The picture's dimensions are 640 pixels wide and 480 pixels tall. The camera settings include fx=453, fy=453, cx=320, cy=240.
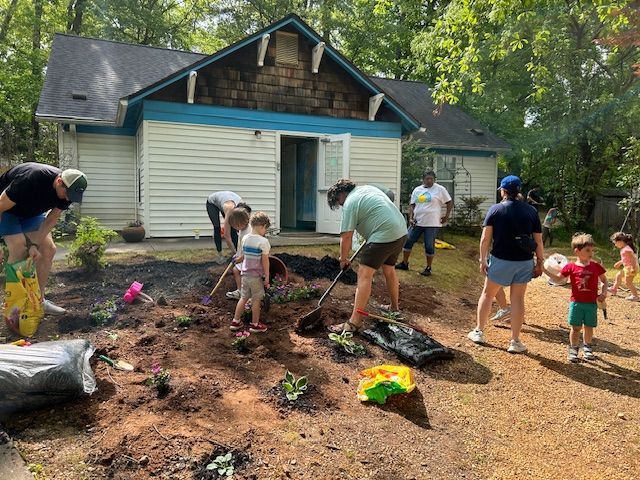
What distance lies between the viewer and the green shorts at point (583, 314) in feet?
14.3

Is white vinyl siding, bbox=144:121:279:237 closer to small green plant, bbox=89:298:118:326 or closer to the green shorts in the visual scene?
small green plant, bbox=89:298:118:326

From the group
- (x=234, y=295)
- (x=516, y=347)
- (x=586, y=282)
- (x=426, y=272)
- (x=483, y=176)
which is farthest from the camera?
(x=483, y=176)

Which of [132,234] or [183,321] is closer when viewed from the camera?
[183,321]

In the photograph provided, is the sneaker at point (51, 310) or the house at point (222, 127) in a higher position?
the house at point (222, 127)

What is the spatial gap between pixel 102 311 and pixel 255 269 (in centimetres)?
166

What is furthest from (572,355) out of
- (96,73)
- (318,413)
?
(96,73)

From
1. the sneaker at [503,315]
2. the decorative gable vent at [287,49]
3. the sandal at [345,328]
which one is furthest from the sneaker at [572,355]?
the decorative gable vent at [287,49]

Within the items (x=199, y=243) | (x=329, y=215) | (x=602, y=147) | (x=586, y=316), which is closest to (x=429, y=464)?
(x=586, y=316)

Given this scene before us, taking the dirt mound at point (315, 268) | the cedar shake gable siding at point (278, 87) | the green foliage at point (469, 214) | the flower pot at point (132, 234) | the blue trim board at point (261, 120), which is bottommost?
the dirt mound at point (315, 268)

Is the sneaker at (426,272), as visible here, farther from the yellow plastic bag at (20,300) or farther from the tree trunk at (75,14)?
the tree trunk at (75,14)

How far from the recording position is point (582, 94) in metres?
15.5

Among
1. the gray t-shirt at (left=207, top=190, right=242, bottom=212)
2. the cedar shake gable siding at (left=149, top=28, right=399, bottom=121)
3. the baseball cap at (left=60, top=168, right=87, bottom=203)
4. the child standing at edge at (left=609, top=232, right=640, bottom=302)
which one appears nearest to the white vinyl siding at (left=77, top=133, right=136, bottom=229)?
the cedar shake gable siding at (left=149, top=28, right=399, bottom=121)

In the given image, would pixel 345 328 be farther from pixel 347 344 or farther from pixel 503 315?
pixel 503 315

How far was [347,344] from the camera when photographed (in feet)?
13.7
